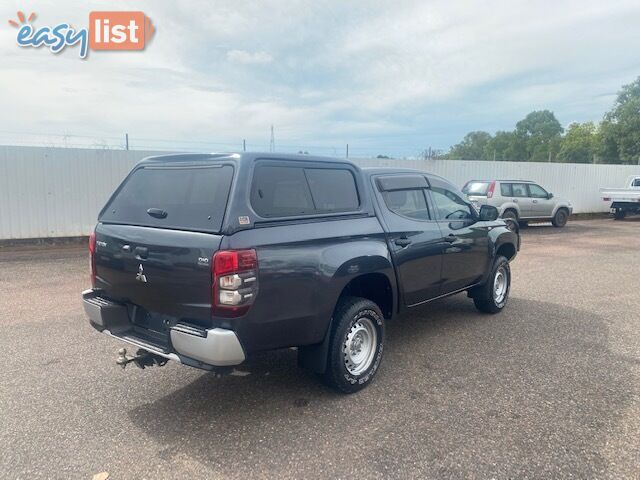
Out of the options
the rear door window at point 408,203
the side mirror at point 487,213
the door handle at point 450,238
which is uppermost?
the rear door window at point 408,203

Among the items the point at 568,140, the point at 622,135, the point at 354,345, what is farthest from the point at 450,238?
the point at 568,140

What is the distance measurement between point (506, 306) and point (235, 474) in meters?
4.77

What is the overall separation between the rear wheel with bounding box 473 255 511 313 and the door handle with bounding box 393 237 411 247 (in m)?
1.92

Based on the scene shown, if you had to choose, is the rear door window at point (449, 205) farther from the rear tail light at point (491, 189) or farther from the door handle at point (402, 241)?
the rear tail light at point (491, 189)

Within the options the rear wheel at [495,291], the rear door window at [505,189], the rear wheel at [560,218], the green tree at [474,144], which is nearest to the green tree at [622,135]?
the rear wheel at [560,218]

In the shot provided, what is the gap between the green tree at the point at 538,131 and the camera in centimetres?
8036

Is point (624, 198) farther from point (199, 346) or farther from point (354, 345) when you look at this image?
point (199, 346)

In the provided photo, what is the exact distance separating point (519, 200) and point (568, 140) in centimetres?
6043

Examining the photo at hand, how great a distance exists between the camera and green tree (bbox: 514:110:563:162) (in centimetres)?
8036

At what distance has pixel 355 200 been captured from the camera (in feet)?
13.3

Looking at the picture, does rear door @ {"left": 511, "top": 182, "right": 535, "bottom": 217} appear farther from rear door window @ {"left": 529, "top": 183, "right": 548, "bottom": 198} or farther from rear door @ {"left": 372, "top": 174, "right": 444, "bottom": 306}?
rear door @ {"left": 372, "top": 174, "right": 444, "bottom": 306}

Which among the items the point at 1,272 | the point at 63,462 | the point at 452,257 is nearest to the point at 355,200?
the point at 452,257

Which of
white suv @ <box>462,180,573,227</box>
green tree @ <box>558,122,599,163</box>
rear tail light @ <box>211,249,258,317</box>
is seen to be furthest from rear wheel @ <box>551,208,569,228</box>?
green tree @ <box>558,122,599,163</box>

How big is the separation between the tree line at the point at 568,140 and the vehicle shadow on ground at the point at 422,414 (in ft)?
57.6
